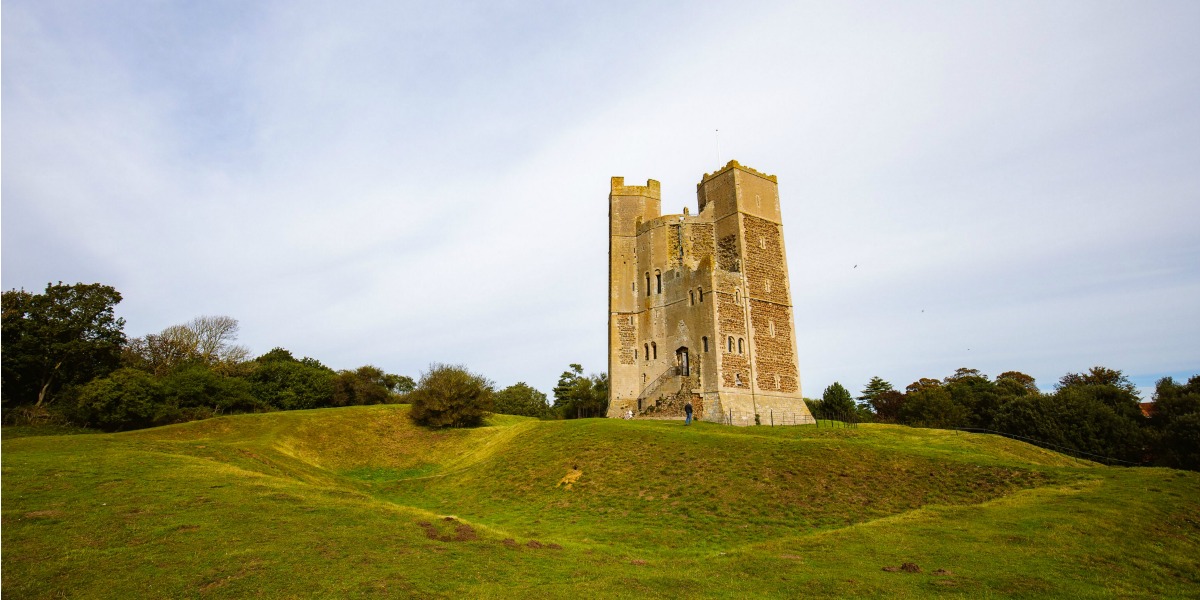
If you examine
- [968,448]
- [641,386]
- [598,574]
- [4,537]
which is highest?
[641,386]

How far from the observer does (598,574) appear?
44.8ft

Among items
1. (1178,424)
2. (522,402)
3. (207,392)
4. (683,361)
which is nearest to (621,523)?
(683,361)

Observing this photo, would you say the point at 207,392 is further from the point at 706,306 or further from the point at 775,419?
the point at 775,419

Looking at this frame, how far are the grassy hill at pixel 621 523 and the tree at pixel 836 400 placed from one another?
423 inches

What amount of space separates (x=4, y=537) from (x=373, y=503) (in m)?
8.64

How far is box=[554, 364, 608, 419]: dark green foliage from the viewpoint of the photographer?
55.8 meters

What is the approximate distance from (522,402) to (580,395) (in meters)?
17.4

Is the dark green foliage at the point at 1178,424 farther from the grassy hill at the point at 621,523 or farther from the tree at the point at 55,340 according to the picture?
the tree at the point at 55,340

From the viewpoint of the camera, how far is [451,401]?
42250 millimetres

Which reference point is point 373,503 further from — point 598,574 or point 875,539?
point 875,539

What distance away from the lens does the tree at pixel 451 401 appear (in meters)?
42.1

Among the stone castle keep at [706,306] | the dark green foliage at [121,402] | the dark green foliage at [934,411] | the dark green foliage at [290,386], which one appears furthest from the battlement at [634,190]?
the dark green foliage at [121,402]

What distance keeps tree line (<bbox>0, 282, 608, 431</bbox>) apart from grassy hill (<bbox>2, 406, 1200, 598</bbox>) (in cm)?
1498

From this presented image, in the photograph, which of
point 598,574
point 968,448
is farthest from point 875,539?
point 968,448
